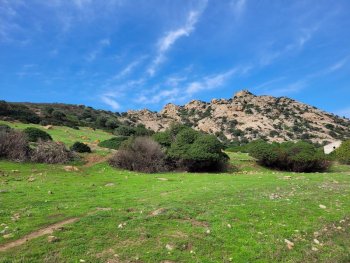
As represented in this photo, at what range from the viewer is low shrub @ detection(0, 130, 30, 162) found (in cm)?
2948

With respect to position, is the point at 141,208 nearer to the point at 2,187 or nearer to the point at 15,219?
the point at 15,219

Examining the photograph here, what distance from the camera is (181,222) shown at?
12523mm

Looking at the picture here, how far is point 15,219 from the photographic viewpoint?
40.0 feet

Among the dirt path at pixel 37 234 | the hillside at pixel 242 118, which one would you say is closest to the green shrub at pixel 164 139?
the dirt path at pixel 37 234

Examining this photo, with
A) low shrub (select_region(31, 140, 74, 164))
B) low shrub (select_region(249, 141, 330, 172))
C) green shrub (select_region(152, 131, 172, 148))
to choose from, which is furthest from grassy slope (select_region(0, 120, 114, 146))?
low shrub (select_region(249, 141, 330, 172))

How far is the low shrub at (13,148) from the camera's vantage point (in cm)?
2948

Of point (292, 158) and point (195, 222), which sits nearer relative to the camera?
point (195, 222)

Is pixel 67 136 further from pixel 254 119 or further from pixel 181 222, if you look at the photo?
pixel 254 119

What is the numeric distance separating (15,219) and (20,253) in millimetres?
3355

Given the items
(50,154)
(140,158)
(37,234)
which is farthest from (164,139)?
(37,234)

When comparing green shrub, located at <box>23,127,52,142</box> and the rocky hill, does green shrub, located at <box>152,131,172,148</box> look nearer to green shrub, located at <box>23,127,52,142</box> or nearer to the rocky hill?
green shrub, located at <box>23,127,52,142</box>

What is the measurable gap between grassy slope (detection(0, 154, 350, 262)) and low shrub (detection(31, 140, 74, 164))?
9.58 metres

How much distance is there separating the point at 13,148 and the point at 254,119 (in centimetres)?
8947

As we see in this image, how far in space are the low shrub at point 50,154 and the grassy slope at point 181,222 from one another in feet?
31.4
